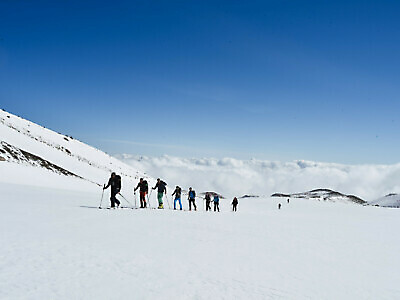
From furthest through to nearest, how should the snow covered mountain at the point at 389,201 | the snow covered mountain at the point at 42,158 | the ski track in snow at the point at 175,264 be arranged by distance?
the snow covered mountain at the point at 389,201, the snow covered mountain at the point at 42,158, the ski track in snow at the point at 175,264

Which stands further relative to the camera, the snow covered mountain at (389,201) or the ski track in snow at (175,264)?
the snow covered mountain at (389,201)

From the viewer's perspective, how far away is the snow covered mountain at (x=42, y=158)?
2993 cm

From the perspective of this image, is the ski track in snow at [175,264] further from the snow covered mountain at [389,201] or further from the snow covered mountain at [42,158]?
the snow covered mountain at [389,201]

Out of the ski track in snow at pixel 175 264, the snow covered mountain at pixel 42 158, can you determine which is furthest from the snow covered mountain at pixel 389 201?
the ski track in snow at pixel 175 264

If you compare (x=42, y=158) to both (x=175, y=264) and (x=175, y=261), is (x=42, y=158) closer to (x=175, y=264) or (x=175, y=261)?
(x=175, y=261)

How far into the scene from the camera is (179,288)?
6.17 meters

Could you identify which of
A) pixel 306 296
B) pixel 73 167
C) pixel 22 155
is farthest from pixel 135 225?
pixel 73 167

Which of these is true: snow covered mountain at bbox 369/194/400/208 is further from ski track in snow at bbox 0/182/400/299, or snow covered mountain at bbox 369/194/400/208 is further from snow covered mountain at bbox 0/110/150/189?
ski track in snow at bbox 0/182/400/299

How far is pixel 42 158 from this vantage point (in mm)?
40688

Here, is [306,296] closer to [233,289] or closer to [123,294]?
[233,289]

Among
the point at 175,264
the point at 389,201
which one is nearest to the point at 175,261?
the point at 175,264

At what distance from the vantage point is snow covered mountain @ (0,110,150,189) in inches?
1178

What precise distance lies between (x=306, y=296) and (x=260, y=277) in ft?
3.97

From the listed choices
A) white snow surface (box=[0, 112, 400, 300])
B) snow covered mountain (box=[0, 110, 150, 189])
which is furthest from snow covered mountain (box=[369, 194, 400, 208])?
white snow surface (box=[0, 112, 400, 300])
